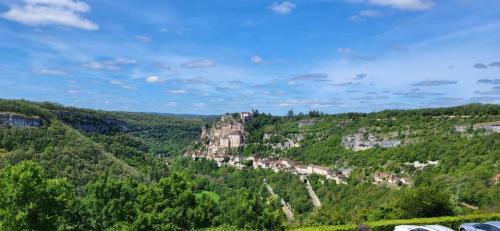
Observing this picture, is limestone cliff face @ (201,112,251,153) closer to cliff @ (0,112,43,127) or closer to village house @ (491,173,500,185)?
cliff @ (0,112,43,127)

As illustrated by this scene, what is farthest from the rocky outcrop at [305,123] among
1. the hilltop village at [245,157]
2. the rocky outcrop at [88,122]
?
the rocky outcrop at [88,122]

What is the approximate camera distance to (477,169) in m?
50.7

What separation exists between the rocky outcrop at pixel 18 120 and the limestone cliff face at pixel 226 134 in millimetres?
76839

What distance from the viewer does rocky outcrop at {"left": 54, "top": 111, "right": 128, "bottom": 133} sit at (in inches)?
3991

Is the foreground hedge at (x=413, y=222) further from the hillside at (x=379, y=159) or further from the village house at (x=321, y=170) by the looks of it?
the village house at (x=321, y=170)

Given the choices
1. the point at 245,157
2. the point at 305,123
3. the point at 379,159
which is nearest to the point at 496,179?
the point at 379,159

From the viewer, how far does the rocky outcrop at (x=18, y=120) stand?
64.0 metres

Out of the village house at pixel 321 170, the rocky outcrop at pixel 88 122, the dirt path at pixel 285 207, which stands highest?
the rocky outcrop at pixel 88 122

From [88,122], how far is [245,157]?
4677 cm

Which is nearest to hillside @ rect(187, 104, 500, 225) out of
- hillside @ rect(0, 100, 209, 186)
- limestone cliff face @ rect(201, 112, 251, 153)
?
limestone cliff face @ rect(201, 112, 251, 153)

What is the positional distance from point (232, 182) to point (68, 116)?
44792mm

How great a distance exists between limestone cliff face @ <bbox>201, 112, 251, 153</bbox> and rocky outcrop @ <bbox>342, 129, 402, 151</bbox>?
1986 inches

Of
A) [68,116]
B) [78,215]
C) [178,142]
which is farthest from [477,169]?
[178,142]

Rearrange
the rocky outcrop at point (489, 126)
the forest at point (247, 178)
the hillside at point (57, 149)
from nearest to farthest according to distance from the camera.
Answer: the forest at point (247, 178)
the hillside at point (57, 149)
the rocky outcrop at point (489, 126)
